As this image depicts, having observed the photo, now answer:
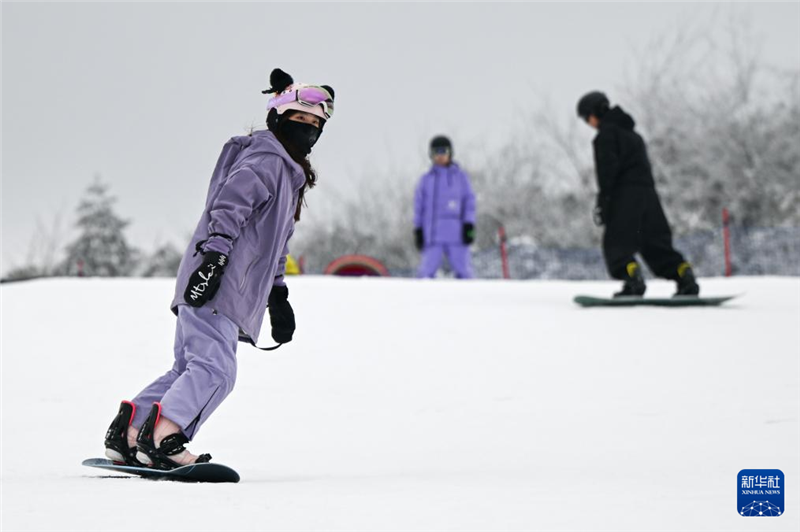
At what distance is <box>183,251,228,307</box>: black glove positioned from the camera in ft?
11.7

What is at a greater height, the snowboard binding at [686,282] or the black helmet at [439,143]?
the black helmet at [439,143]

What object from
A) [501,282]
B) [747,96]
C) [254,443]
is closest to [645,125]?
[747,96]

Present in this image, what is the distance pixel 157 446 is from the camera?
361cm

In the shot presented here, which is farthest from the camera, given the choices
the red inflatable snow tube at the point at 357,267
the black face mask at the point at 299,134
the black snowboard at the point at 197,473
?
the red inflatable snow tube at the point at 357,267

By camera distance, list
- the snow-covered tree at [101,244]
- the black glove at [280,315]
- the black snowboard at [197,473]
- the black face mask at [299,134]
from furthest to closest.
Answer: the snow-covered tree at [101,244], the black glove at [280,315], the black face mask at [299,134], the black snowboard at [197,473]

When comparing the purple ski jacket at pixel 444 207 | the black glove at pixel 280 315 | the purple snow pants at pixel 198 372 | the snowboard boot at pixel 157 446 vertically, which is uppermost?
the purple ski jacket at pixel 444 207

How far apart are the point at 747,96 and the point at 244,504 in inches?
1005

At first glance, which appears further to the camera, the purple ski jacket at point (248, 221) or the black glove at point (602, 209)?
the black glove at point (602, 209)

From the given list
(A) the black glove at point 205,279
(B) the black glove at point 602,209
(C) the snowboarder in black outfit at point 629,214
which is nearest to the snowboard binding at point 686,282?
(C) the snowboarder in black outfit at point 629,214

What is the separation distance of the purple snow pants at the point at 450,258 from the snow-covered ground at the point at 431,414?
126 inches

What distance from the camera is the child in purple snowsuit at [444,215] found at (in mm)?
12703

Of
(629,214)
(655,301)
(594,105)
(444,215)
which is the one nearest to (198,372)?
(629,214)

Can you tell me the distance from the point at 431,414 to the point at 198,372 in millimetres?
2110

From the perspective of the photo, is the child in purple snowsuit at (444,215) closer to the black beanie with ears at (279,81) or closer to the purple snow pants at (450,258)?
the purple snow pants at (450,258)
